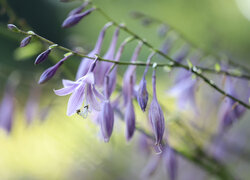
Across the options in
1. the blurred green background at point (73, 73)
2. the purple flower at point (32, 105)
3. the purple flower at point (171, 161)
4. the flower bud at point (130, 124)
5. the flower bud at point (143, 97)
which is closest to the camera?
the flower bud at point (143, 97)

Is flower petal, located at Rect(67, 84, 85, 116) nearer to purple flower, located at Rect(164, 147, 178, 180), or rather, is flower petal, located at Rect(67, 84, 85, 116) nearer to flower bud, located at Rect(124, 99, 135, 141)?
flower bud, located at Rect(124, 99, 135, 141)

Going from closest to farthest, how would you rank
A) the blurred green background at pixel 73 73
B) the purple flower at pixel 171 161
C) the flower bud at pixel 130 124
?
the flower bud at pixel 130 124, the purple flower at pixel 171 161, the blurred green background at pixel 73 73

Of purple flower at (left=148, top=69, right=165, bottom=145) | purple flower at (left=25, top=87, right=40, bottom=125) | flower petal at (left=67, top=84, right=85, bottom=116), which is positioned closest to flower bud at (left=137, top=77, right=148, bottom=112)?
purple flower at (left=148, top=69, right=165, bottom=145)

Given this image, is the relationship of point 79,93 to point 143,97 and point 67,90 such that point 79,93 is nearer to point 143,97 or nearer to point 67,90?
point 67,90

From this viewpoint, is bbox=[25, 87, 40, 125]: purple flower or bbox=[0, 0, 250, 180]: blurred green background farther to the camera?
bbox=[0, 0, 250, 180]: blurred green background

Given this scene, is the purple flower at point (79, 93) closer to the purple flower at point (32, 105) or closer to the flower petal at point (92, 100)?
the flower petal at point (92, 100)

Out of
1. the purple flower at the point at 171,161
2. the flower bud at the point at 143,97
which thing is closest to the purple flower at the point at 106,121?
the flower bud at the point at 143,97

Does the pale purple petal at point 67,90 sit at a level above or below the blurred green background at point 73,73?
below

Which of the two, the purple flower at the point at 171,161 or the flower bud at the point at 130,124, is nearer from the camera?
the flower bud at the point at 130,124

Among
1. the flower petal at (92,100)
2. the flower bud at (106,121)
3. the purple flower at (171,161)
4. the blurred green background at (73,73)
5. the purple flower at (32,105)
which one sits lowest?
the flower bud at (106,121)
